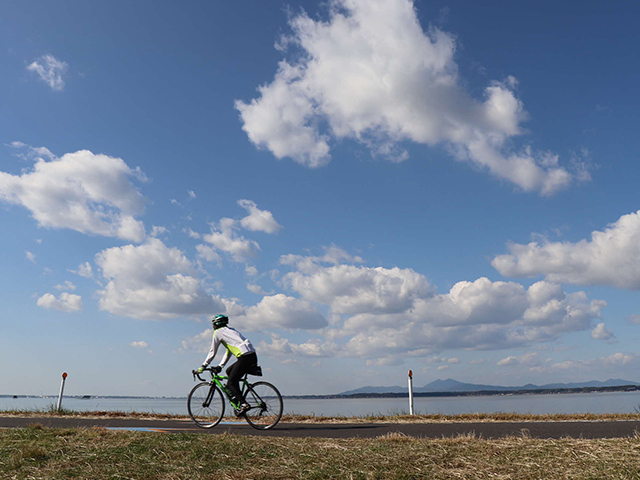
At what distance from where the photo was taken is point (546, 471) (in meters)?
5.14

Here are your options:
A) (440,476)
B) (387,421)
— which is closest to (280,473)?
(440,476)

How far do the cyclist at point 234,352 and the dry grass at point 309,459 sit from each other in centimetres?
299

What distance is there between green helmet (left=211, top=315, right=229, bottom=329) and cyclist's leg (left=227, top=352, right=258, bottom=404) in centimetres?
81

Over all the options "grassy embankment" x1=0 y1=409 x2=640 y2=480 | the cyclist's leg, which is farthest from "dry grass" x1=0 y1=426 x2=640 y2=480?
the cyclist's leg

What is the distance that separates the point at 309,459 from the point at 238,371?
478cm

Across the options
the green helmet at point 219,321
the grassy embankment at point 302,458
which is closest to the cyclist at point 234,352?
the green helmet at point 219,321

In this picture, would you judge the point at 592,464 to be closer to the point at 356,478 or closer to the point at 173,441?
the point at 356,478

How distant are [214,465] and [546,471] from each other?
3600mm

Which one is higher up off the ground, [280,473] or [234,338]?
[234,338]

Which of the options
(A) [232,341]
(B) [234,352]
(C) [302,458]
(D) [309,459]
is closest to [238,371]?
(B) [234,352]

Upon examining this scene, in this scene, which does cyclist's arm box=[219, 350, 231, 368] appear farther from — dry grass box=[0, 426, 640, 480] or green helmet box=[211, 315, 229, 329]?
dry grass box=[0, 426, 640, 480]

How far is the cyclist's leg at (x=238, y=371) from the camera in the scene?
10.4m

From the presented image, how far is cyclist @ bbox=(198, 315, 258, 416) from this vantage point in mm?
10375

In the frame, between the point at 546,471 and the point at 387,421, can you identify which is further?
the point at 387,421
